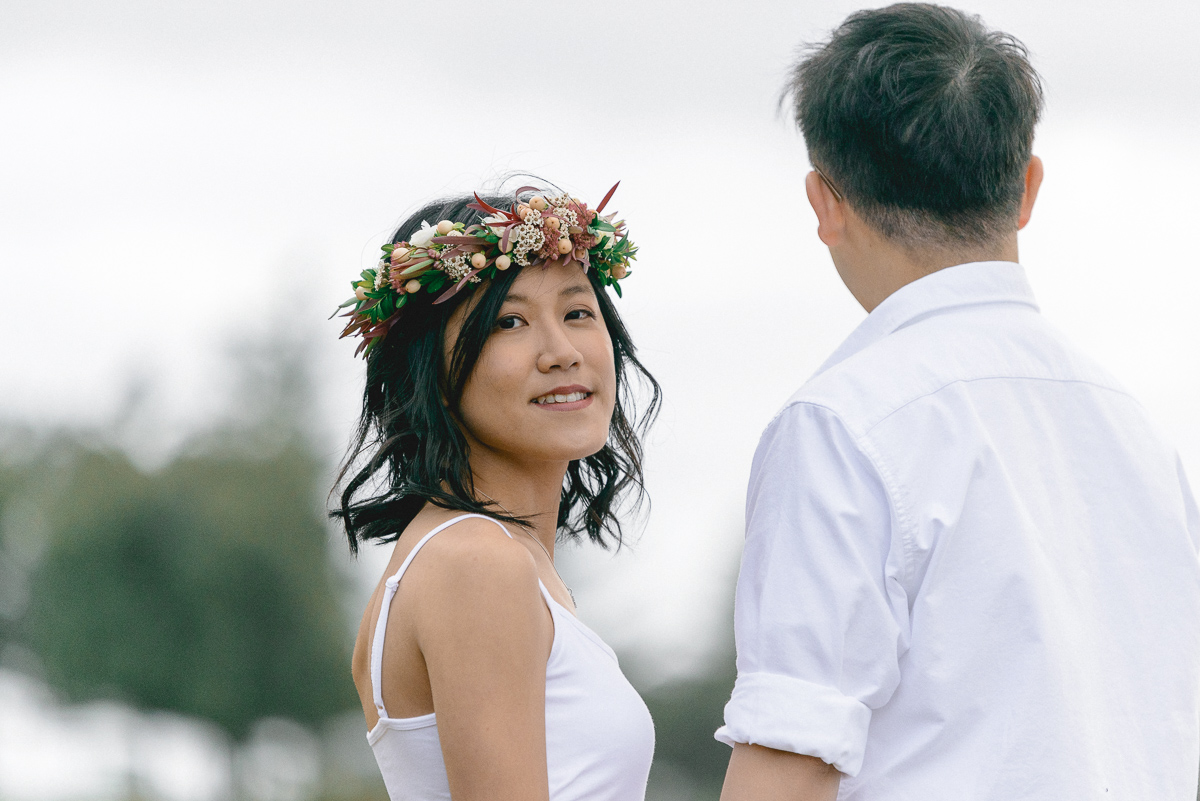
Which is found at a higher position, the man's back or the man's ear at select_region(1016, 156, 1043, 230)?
the man's ear at select_region(1016, 156, 1043, 230)

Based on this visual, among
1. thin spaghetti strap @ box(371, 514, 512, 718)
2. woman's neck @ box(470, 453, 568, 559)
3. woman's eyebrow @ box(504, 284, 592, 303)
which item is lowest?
thin spaghetti strap @ box(371, 514, 512, 718)

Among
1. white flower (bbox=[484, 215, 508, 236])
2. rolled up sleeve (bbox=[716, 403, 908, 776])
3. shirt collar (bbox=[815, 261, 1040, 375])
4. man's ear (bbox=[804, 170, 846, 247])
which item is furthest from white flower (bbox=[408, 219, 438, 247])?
rolled up sleeve (bbox=[716, 403, 908, 776])

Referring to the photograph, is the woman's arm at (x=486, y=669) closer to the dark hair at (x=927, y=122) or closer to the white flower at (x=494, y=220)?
the white flower at (x=494, y=220)

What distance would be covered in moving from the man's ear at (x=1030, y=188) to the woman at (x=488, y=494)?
1.09 metres

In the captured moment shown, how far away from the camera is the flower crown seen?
298 centimetres

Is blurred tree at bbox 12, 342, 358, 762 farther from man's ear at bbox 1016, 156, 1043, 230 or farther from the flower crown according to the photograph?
man's ear at bbox 1016, 156, 1043, 230

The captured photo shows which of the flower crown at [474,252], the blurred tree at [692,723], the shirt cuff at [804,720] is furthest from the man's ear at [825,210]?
the blurred tree at [692,723]

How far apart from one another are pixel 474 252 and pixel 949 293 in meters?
1.28

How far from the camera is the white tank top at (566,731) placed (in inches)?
104

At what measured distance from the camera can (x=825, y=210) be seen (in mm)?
2152

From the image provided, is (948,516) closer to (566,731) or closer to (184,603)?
(566,731)

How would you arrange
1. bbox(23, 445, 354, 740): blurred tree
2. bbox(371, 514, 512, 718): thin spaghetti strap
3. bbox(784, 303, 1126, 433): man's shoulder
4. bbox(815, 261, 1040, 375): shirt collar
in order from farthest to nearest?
bbox(23, 445, 354, 740): blurred tree < bbox(371, 514, 512, 718): thin spaghetti strap < bbox(815, 261, 1040, 375): shirt collar < bbox(784, 303, 1126, 433): man's shoulder

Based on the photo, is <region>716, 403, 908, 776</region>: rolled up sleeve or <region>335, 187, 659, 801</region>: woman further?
<region>335, 187, 659, 801</region>: woman

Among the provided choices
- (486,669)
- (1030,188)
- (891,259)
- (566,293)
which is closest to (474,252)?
(566,293)
